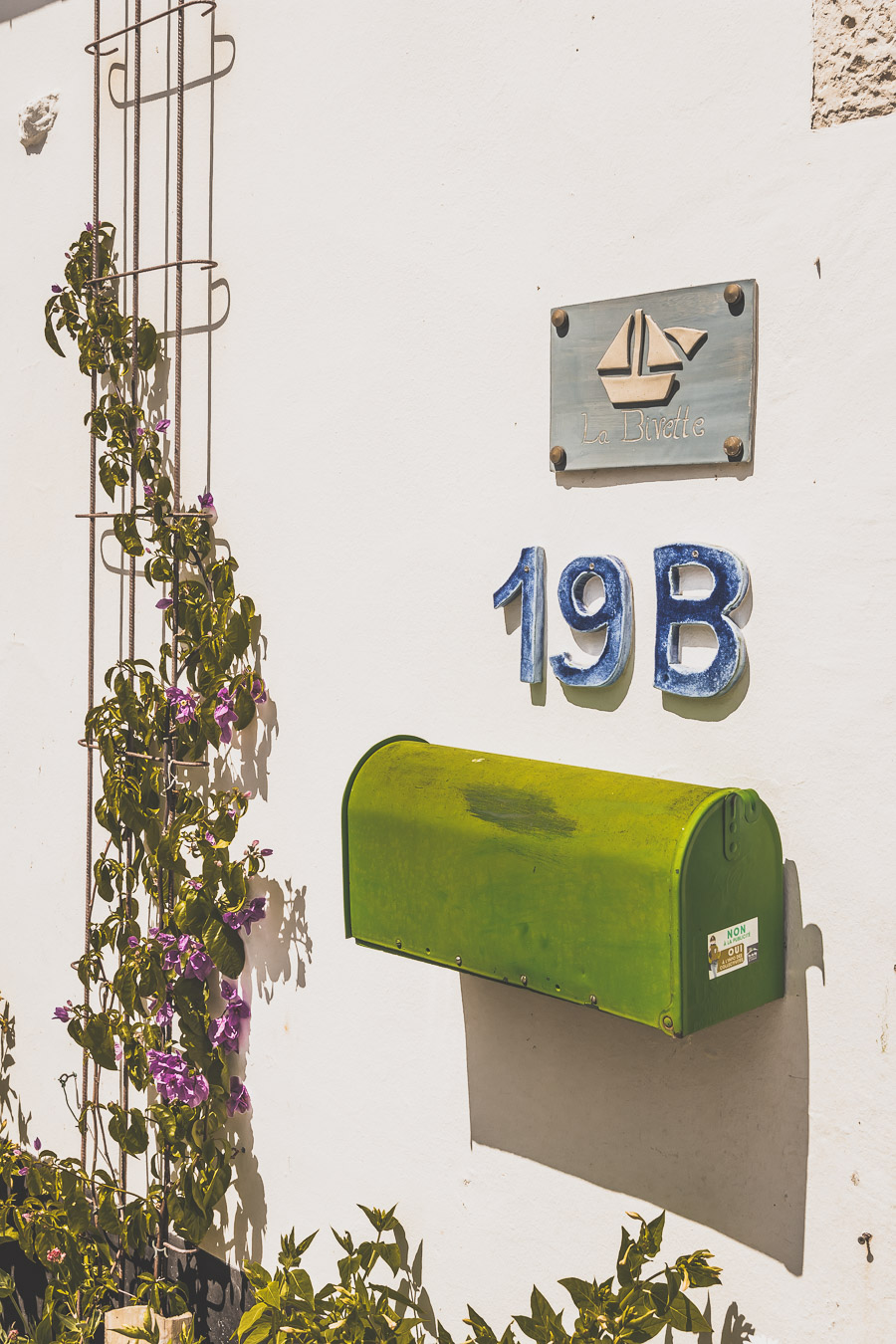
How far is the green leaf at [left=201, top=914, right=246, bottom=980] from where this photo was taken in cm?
264

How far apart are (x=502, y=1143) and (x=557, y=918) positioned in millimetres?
629

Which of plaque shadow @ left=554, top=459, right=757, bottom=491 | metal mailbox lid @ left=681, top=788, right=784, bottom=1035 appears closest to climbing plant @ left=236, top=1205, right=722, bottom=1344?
metal mailbox lid @ left=681, top=788, right=784, bottom=1035

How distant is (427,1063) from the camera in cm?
231

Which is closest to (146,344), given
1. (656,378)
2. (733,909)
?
(656,378)

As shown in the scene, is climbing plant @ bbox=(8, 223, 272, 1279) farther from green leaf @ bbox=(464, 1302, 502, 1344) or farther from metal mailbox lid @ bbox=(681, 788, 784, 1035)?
metal mailbox lid @ bbox=(681, 788, 784, 1035)

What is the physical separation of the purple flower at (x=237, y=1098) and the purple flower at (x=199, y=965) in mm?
241

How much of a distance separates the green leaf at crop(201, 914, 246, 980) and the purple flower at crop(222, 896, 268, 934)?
2cm

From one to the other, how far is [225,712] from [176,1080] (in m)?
0.82

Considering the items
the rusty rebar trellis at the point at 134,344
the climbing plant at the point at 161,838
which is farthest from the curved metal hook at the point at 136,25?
the climbing plant at the point at 161,838

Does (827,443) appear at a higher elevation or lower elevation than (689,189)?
lower

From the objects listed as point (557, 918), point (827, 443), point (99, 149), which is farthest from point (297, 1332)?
point (99, 149)

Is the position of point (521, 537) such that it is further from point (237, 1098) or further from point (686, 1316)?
point (237, 1098)

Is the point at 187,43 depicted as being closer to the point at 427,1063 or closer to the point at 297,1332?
the point at 427,1063

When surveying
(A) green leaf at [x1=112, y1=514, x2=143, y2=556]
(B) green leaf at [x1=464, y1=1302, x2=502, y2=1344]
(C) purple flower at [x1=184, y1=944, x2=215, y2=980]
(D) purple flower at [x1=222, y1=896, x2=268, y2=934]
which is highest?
(A) green leaf at [x1=112, y1=514, x2=143, y2=556]
